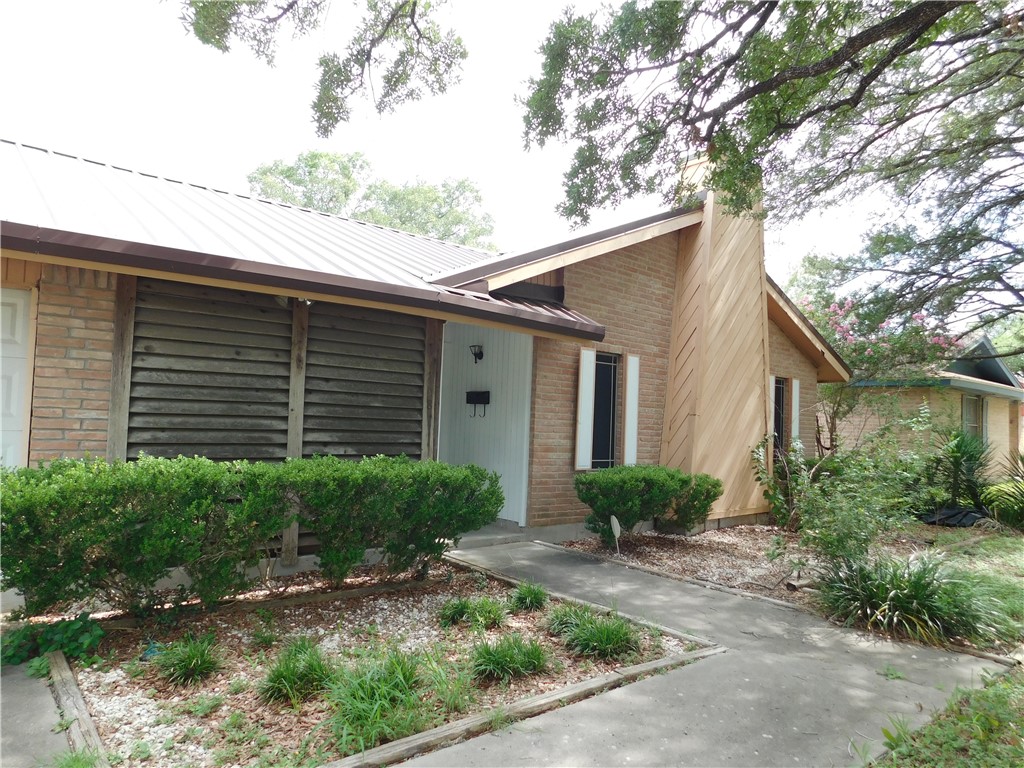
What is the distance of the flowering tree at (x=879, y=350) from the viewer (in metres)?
11.4

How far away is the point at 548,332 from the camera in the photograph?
7234mm

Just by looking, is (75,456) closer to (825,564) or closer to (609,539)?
(609,539)

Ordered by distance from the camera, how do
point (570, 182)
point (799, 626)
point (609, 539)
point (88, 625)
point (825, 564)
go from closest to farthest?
point (88, 625) < point (799, 626) < point (825, 564) < point (570, 182) < point (609, 539)

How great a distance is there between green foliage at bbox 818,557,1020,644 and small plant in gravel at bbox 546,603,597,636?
8.04 ft

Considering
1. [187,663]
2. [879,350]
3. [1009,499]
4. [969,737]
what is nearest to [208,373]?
[187,663]

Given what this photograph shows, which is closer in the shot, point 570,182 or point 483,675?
point 483,675

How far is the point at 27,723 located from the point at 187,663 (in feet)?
2.51

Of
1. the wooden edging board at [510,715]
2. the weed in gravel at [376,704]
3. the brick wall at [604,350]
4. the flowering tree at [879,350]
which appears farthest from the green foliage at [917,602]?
the flowering tree at [879,350]

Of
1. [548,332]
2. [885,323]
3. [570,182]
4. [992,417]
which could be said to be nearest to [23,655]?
[548,332]

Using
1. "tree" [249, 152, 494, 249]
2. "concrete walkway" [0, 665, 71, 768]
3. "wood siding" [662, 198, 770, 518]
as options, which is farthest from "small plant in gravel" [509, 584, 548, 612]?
"tree" [249, 152, 494, 249]

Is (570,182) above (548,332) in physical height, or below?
above

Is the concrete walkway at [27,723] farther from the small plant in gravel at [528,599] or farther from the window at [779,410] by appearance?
the window at [779,410]

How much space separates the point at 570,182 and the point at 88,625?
6.10 m

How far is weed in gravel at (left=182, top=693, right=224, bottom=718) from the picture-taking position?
10.7 feet
